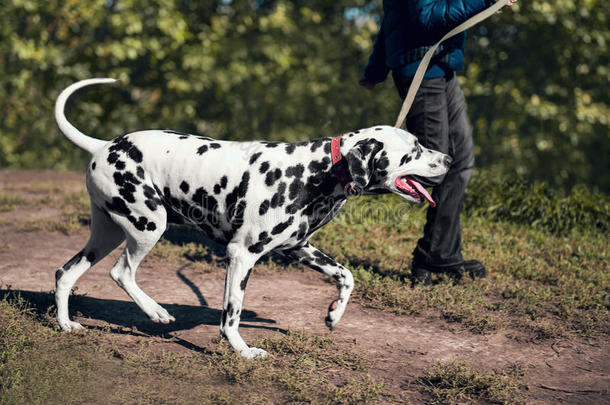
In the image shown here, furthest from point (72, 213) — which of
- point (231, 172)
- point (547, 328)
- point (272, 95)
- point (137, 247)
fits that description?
point (272, 95)

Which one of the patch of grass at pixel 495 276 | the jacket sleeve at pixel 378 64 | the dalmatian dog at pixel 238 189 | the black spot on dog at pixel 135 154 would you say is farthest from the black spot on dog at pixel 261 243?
the jacket sleeve at pixel 378 64

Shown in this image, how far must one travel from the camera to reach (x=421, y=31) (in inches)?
180

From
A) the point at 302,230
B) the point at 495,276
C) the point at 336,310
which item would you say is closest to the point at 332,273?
the point at 336,310

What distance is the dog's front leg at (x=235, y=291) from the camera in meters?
3.62

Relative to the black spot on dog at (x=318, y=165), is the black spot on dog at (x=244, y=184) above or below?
below

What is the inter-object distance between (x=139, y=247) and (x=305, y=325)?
123 cm

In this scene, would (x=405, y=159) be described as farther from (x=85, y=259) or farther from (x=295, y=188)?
(x=85, y=259)

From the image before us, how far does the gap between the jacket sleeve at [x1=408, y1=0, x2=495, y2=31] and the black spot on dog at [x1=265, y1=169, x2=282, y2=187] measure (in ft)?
5.57

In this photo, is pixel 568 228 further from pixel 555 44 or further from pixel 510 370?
pixel 555 44

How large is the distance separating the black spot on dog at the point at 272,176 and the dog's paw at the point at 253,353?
0.96 m

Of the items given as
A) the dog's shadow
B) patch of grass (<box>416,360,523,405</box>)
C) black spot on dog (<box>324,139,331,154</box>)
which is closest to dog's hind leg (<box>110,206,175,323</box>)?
the dog's shadow

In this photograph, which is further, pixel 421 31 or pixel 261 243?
pixel 421 31

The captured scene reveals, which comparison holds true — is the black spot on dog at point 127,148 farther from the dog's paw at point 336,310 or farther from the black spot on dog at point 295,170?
the dog's paw at point 336,310

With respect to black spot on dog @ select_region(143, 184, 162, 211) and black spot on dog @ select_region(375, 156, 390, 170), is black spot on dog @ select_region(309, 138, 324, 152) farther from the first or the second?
black spot on dog @ select_region(143, 184, 162, 211)
